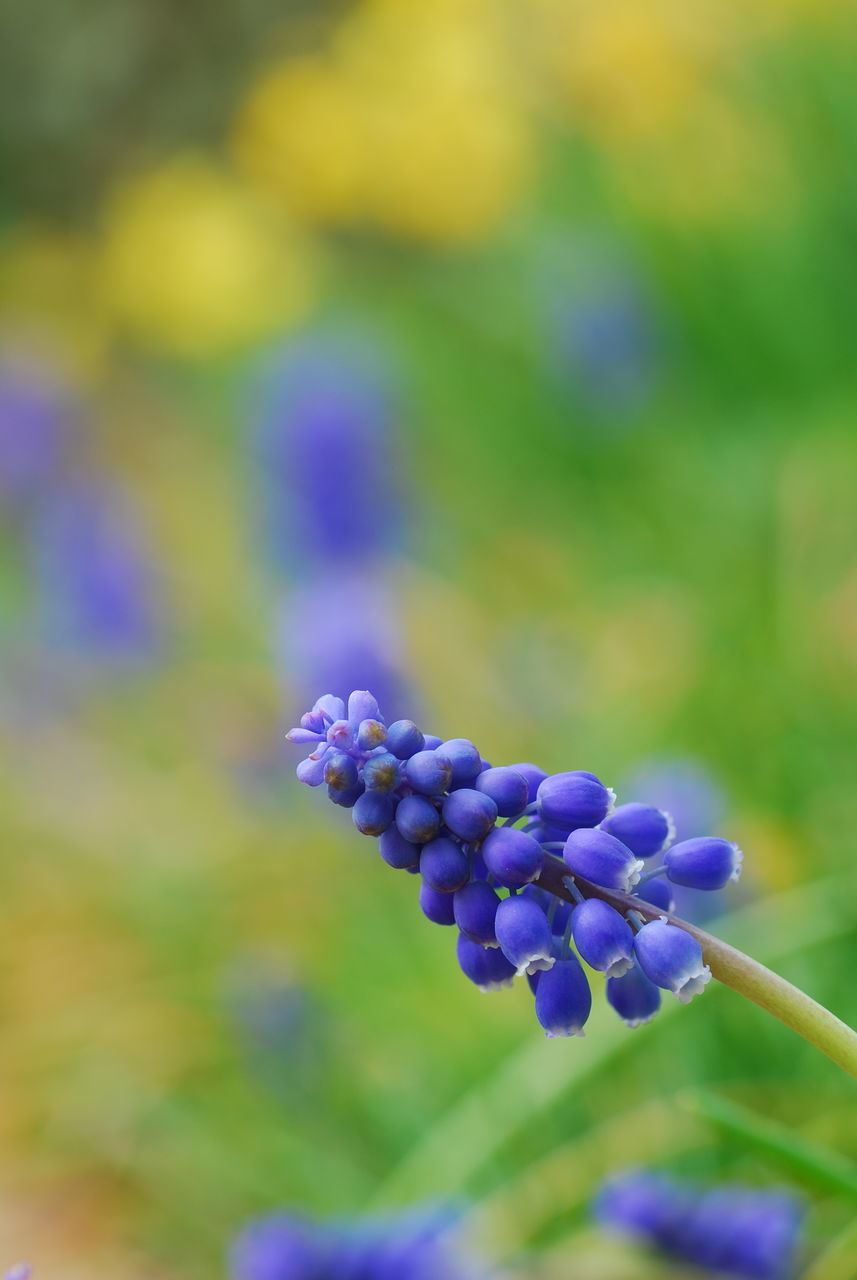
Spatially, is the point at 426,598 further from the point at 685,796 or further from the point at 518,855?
the point at 518,855

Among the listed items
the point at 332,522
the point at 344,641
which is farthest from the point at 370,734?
the point at 332,522

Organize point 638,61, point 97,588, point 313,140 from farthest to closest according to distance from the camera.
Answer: point 313,140
point 638,61
point 97,588

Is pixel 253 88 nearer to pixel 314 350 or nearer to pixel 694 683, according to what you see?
pixel 314 350

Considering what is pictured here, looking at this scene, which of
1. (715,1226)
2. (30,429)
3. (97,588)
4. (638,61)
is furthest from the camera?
(30,429)

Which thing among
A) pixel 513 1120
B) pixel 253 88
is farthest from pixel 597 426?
pixel 253 88

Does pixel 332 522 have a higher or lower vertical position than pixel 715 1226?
higher

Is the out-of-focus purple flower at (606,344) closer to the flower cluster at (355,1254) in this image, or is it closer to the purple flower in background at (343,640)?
the purple flower in background at (343,640)

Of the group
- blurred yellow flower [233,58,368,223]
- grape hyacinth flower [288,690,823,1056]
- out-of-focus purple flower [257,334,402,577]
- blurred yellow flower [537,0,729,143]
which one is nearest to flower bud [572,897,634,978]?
grape hyacinth flower [288,690,823,1056]

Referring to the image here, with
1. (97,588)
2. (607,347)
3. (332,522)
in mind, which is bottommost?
(97,588)
